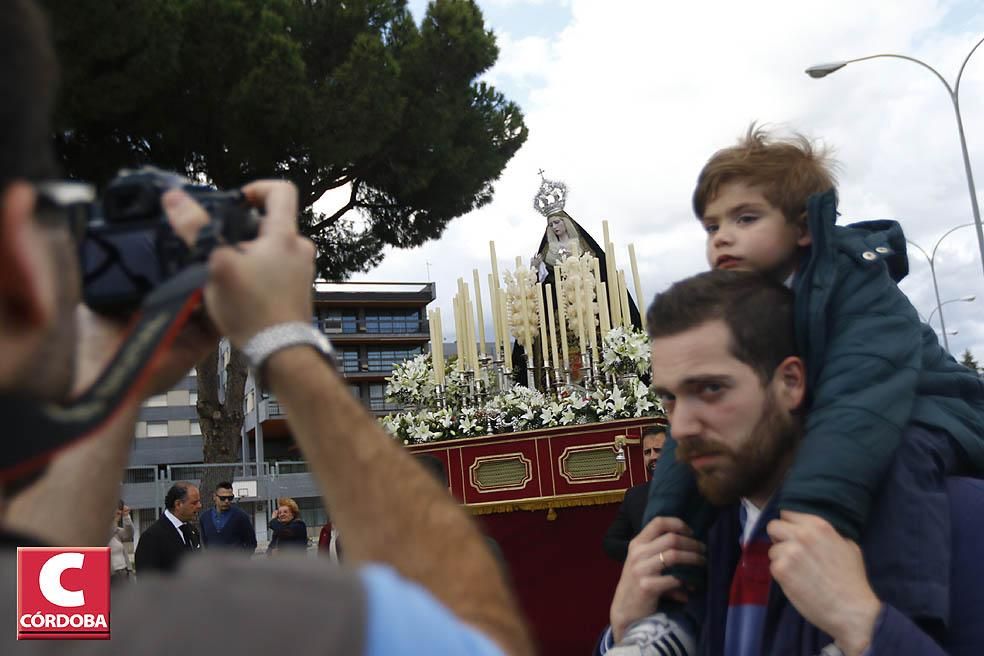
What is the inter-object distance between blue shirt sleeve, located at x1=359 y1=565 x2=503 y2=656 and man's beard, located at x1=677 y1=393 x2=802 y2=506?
34.1 inches

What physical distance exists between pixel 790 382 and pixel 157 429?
45274 millimetres

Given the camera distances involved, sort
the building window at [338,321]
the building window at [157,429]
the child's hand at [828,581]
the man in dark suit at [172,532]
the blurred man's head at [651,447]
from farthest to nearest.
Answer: the building window at [338,321]
the building window at [157,429]
the man in dark suit at [172,532]
the blurred man's head at [651,447]
the child's hand at [828,581]

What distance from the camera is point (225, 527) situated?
7.32m

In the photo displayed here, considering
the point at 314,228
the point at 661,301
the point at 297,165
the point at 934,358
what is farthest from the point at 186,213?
the point at 314,228

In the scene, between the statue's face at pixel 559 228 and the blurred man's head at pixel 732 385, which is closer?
the blurred man's head at pixel 732 385

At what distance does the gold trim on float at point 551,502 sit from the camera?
533cm

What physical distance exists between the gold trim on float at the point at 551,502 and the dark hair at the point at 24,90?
4929 millimetres

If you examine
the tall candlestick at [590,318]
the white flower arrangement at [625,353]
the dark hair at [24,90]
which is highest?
the tall candlestick at [590,318]

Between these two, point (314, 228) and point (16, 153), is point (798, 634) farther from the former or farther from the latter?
point (314, 228)

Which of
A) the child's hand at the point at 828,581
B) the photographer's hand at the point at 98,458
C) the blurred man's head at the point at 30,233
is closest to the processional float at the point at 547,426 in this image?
the child's hand at the point at 828,581

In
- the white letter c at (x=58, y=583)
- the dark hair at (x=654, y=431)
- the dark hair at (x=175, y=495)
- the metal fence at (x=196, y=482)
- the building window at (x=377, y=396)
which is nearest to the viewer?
the white letter c at (x=58, y=583)

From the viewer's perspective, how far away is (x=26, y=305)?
47 cm

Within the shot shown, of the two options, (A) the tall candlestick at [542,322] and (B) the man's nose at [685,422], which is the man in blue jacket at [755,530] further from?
(A) the tall candlestick at [542,322]

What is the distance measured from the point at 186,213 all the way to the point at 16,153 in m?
0.24
